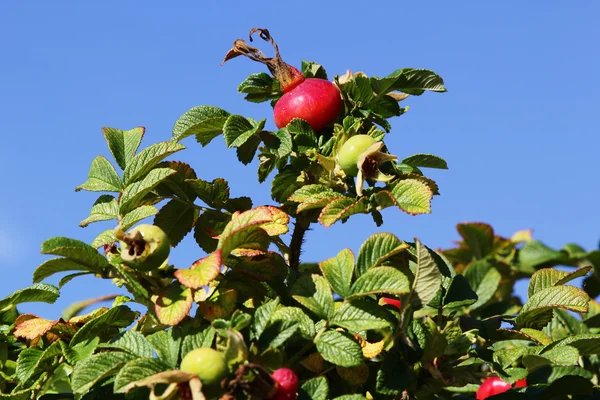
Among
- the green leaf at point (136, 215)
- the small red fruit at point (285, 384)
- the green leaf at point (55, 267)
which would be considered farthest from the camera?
the green leaf at point (136, 215)

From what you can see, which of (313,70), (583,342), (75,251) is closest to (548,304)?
(583,342)

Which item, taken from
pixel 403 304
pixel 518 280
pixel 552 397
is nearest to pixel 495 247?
pixel 518 280

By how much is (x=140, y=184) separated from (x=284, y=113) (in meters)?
0.44

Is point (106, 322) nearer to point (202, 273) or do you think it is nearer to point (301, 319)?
point (202, 273)

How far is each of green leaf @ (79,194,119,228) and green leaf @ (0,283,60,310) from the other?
0.18 m

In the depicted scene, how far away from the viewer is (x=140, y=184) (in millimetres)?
1888

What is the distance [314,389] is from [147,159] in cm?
70

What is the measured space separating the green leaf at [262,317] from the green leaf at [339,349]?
Answer: 0.12 m

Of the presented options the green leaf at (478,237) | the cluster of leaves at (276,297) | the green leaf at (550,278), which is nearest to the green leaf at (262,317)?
the cluster of leaves at (276,297)

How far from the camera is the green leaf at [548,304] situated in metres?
1.93

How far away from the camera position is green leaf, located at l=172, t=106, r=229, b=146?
199cm

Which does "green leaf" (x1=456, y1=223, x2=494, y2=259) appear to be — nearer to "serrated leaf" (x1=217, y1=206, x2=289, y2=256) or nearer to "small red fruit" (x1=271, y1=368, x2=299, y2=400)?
"serrated leaf" (x1=217, y1=206, x2=289, y2=256)

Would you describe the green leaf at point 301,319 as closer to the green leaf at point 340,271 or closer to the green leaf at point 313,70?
the green leaf at point 340,271

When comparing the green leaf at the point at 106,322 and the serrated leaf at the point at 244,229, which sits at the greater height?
the serrated leaf at the point at 244,229
